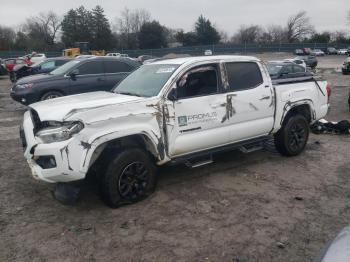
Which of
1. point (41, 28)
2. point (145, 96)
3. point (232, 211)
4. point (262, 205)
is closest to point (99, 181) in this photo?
point (145, 96)

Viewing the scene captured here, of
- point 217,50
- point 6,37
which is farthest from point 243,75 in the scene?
point 6,37

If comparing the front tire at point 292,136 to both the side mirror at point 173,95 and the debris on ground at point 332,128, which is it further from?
the side mirror at point 173,95

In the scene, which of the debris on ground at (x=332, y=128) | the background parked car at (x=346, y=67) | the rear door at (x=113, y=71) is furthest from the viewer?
the background parked car at (x=346, y=67)

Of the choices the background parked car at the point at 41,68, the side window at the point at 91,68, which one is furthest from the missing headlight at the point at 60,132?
the background parked car at the point at 41,68

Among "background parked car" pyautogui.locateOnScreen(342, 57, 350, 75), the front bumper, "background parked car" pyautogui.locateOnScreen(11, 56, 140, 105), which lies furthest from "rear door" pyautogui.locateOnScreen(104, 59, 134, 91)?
"background parked car" pyautogui.locateOnScreen(342, 57, 350, 75)

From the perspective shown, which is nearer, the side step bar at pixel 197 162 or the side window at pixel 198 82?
the side window at pixel 198 82

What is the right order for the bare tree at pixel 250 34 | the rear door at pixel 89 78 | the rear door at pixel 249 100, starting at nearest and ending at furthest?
the rear door at pixel 249 100, the rear door at pixel 89 78, the bare tree at pixel 250 34

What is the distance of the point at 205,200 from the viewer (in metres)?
4.72

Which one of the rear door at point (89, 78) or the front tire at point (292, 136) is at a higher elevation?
the rear door at point (89, 78)

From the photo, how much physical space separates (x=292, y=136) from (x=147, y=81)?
9.43ft

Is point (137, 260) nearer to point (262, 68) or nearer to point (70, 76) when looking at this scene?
point (262, 68)

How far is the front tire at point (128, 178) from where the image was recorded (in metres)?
4.29

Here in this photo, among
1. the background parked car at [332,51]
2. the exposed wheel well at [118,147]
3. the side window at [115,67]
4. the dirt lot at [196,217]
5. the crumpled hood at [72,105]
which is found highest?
the background parked car at [332,51]

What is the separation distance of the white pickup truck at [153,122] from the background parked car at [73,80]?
17.8ft
